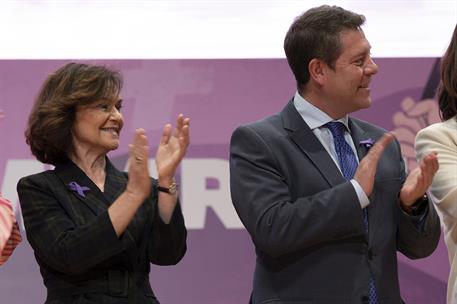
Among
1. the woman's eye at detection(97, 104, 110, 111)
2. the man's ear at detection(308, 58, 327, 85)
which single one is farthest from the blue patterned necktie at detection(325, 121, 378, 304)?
the woman's eye at detection(97, 104, 110, 111)

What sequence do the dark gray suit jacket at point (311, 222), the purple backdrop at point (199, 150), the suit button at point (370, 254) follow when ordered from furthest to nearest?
the purple backdrop at point (199, 150) < the suit button at point (370, 254) < the dark gray suit jacket at point (311, 222)

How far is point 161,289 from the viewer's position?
404 centimetres

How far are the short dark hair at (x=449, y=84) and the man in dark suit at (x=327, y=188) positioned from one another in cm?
20

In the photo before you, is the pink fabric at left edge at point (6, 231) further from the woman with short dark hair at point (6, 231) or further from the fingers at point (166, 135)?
the fingers at point (166, 135)

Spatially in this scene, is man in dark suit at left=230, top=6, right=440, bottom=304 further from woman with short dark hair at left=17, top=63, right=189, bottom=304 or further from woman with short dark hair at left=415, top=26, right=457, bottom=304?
woman with short dark hair at left=17, top=63, right=189, bottom=304

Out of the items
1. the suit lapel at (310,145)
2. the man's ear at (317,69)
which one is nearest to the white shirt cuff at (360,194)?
the suit lapel at (310,145)

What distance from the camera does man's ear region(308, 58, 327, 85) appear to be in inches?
115

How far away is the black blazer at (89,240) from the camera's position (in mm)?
2752

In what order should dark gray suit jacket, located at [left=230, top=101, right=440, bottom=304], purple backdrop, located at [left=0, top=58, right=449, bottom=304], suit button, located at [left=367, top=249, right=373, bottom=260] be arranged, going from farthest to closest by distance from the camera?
purple backdrop, located at [left=0, top=58, right=449, bottom=304] < suit button, located at [left=367, top=249, right=373, bottom=260] < dark gray suit jacket, located at [left=230, top=101, right=440, bottom=304]

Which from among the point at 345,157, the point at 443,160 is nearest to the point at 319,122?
the point at 345,157

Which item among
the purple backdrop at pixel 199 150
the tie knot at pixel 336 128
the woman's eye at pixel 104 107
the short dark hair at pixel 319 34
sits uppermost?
the short dark hair at pixel 319 34

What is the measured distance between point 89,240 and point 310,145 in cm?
73

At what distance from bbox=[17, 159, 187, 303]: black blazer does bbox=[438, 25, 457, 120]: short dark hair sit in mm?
947

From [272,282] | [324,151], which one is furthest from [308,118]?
[272,282]
